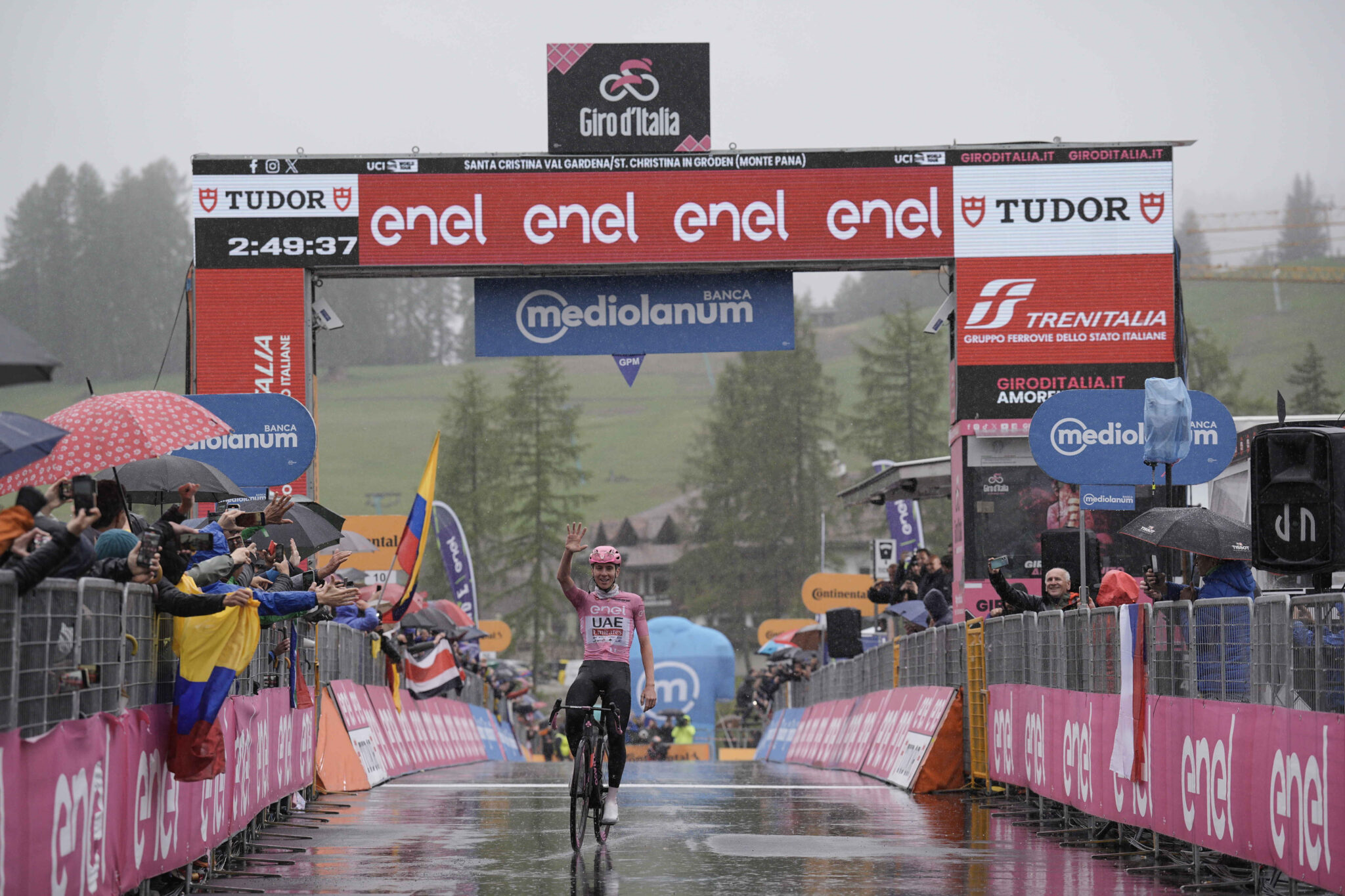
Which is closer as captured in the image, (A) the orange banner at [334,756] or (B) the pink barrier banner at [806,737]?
(A) the orange banner at [334,756]

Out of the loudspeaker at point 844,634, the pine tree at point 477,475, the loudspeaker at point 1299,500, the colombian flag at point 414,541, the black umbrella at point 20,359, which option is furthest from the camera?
the pine tree at point 477,475

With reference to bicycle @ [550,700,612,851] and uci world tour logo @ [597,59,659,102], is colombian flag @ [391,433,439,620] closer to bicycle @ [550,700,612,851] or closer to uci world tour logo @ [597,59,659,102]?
uci world tour logo @ [597,59,659,102]

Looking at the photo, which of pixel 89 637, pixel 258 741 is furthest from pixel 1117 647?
pixel 89 637

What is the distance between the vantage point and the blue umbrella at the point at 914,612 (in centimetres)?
2044

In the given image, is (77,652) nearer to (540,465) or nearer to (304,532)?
(304,532)

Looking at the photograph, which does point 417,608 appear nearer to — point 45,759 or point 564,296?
point 564,296

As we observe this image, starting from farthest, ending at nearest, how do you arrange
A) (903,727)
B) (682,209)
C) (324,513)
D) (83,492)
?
1. (682,209)
2. (903,727)
3. (324,513)
4. (83,492)

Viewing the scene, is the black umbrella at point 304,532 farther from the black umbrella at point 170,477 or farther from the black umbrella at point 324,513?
the black umbrella at point 170,477

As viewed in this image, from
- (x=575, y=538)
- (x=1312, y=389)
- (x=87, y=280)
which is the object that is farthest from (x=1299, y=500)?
(x=87, y=280)

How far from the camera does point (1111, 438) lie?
14414 mm

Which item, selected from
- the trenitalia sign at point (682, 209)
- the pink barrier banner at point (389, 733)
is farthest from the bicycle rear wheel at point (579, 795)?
the trenitalia sign at point (682, 209)

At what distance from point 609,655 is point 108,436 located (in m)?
3.50

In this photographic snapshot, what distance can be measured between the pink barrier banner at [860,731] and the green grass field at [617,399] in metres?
105

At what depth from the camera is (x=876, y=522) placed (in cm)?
12400
